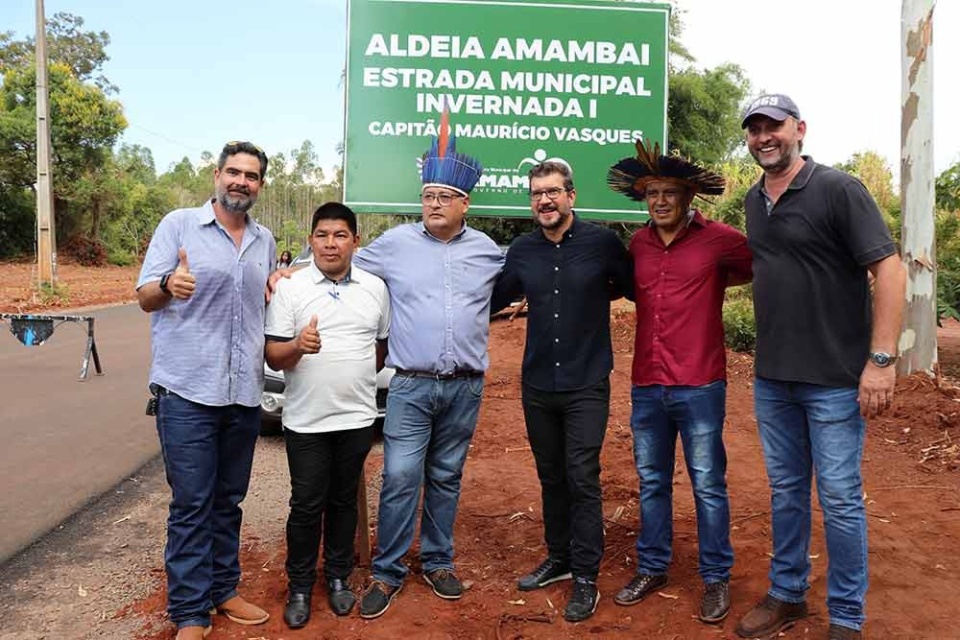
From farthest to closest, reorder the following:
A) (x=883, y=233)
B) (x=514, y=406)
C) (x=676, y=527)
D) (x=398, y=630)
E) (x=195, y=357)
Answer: (x=514, y=406) < (x=676, y=527) < (x=398, y=630) < (x=195, y=357) < (x=883, y=233)

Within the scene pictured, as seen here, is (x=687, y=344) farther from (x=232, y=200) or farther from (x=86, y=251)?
(x=86, y=251)

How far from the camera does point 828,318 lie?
327 cm

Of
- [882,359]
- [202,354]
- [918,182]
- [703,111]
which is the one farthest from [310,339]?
[703,111]

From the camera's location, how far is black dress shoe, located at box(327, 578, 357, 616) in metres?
3.76

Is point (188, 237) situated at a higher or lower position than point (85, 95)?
lower

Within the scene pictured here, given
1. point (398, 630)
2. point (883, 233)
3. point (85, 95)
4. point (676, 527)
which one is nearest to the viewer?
point (883, 233)

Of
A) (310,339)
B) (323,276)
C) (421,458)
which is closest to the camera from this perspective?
(310,339)

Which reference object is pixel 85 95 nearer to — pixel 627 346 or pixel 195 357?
pixel 627 346

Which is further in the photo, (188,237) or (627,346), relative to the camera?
(627,346)

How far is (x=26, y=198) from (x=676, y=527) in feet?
124

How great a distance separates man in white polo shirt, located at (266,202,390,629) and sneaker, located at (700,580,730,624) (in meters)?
1.64

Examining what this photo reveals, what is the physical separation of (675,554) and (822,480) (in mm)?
1331

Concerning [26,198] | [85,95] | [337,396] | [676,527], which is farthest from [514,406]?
[26,198]

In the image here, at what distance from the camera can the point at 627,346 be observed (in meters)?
12.3
